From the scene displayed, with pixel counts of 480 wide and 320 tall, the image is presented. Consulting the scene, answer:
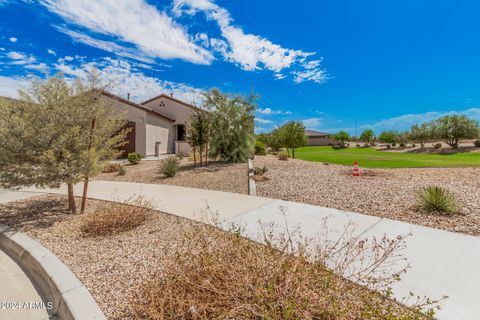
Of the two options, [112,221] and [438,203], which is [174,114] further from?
[438,203]

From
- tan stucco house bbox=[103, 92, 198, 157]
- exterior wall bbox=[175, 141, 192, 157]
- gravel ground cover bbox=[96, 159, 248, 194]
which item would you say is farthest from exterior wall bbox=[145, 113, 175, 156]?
gravel ground cover bbox=[96, 159, 248, 194]

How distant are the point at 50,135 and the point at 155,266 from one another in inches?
147

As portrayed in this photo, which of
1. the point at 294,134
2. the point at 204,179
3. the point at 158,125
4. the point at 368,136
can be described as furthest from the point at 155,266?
the point at 368,136

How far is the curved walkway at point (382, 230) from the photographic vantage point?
9.03 ft

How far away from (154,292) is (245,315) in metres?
1.09

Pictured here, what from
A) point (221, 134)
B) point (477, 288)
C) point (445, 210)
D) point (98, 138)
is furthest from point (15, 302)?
point (221, 134)

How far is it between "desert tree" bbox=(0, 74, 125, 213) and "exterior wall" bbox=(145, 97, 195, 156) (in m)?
17.1

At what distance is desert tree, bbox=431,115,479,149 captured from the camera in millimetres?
40344

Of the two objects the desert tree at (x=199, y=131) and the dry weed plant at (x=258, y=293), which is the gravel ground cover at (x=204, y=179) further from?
the dry weed plant at (x=258, y=293)

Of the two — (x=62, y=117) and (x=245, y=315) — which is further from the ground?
(x=62, y=117)

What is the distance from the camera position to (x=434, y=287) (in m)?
2.80

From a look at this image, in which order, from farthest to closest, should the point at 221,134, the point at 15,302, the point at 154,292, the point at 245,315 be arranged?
the point at 221,134
the point at 15,302
the point at 154,292
the point at 245,315

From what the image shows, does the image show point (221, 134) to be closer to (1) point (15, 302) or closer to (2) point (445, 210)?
(2) point (445, 210)

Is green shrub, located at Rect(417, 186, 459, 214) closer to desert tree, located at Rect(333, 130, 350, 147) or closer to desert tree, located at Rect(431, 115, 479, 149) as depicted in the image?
desert tree, located at Rect(431, 115, 479, 149)
